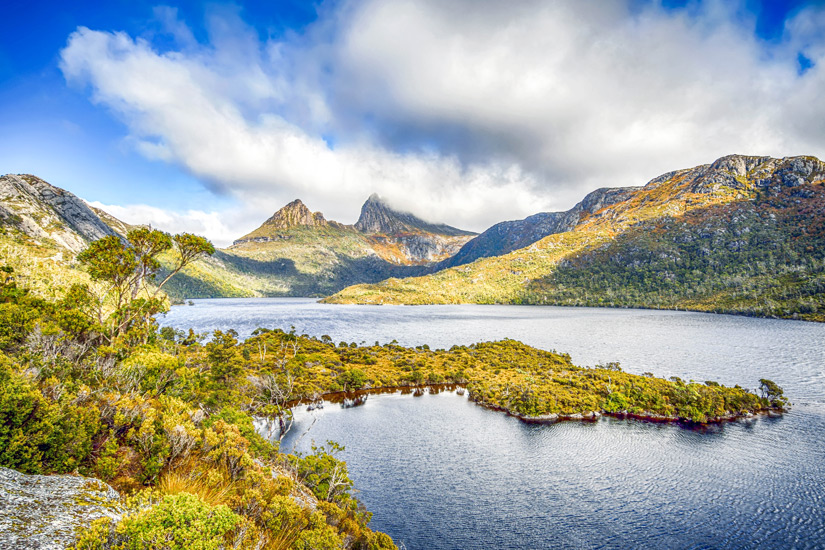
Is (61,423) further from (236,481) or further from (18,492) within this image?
(236,481)

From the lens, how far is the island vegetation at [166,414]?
418 inches

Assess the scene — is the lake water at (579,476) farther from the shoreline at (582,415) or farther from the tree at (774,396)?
the tree at (774,396)

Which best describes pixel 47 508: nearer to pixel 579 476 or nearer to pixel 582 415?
pixel 579 476

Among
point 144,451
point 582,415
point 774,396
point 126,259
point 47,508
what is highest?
point 126,259

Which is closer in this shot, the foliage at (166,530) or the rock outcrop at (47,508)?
the rock outcrop at (47,508)

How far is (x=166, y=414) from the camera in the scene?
16.3m

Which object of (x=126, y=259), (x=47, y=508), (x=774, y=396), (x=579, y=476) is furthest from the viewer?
(x=774, y=396)

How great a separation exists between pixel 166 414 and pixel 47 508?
28.9ft

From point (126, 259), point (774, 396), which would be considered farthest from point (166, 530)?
point (774, 396)

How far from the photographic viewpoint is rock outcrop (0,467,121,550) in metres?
6.93

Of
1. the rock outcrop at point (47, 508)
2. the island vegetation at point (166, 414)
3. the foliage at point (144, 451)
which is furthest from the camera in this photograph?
the island vegetation at point (166, 414)

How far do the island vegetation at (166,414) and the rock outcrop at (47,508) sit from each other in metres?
0.61

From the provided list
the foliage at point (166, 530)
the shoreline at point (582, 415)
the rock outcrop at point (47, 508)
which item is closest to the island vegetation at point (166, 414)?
the foliage at point (166, 530)

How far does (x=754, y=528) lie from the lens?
30891mm
